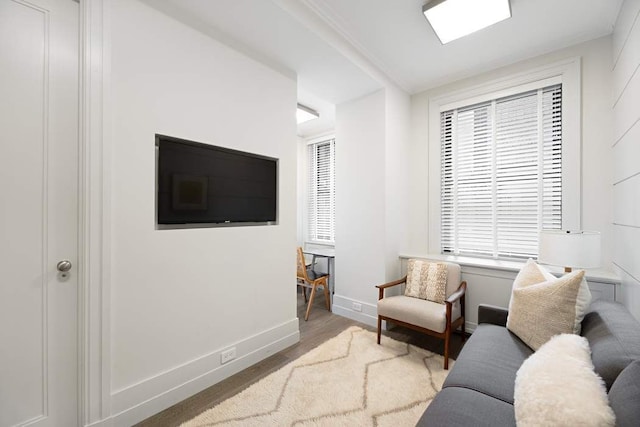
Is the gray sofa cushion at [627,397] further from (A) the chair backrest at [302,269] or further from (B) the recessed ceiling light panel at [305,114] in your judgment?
(B) the recessed ceiling light panel at [305,114]

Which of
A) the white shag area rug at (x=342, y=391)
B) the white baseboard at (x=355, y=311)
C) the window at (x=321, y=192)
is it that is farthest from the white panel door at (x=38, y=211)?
the window at (x=321, y=192)

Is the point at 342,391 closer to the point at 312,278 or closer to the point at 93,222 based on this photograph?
the point at 312,278

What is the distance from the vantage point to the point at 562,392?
38.2 inches

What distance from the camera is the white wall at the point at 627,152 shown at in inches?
66.9

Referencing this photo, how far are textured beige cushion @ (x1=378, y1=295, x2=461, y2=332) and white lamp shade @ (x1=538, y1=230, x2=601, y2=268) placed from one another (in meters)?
0.93

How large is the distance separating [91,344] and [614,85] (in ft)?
13.7

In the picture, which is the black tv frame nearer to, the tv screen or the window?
the tv screen

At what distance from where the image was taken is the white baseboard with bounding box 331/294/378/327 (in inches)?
126

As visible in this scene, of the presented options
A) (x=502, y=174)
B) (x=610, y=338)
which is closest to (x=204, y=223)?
(x=610, y=338)

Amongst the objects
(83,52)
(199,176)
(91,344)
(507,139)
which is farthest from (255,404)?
(507,139)

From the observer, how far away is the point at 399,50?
2686 mm

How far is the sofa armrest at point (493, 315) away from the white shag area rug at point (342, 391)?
22.6 inches

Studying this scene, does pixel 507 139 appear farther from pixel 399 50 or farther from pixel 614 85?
pixel 399 50

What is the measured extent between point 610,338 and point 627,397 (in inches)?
22.4
